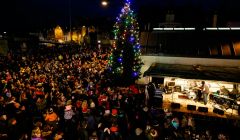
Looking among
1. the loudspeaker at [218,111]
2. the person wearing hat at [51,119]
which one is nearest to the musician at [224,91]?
the loudspeaker at [218,111]

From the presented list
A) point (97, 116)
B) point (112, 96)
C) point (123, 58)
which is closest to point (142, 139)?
point (97, 116)

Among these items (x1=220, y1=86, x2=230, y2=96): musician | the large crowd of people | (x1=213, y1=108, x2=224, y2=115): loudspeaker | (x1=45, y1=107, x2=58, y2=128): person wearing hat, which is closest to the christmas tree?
the large crowd of people

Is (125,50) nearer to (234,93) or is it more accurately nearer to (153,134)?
(234,93)

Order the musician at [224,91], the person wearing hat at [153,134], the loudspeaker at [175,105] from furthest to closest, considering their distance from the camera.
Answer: the musician at [224,91] < the loudspeaker at [175,105] < the person wearing hat at [153,134]

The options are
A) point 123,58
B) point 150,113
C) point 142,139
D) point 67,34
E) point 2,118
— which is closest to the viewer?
point 142,139

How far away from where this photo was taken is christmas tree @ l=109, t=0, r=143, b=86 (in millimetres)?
18078

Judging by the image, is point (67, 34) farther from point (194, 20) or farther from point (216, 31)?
point (216, 31)

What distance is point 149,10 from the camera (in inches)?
1281

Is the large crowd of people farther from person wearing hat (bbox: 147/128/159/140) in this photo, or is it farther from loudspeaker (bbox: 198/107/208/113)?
loudspeaker (bbox: 198/107/208/113)

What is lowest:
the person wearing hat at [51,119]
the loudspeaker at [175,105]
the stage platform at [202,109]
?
the stage platform at [202,109]

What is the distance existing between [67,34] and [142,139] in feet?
246

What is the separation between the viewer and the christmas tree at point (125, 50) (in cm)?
→ 1808

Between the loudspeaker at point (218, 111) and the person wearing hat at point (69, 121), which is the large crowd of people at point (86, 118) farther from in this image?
the loudspeaker at point (218, 111)

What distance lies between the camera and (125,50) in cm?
1822
